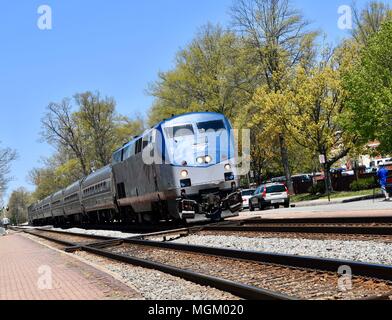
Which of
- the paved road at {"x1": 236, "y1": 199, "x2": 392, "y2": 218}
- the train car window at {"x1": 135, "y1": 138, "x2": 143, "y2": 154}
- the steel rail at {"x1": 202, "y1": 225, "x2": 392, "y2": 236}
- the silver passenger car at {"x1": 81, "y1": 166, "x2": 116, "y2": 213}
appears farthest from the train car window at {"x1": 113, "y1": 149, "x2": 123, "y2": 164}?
the steel rail at {"x1": 202, "y1": 225, "x2": 392, "y2": 236}

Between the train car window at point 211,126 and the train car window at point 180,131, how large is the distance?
13.3 inches

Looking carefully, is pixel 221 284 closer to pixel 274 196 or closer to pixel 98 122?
pixel 274 196

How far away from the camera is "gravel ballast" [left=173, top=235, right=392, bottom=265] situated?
866 centimetres

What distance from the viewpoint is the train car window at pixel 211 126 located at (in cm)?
1891

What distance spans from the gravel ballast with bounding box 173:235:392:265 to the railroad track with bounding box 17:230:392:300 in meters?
0.97

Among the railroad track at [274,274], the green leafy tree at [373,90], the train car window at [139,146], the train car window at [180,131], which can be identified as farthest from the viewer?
the green leafy tree at [373,90]

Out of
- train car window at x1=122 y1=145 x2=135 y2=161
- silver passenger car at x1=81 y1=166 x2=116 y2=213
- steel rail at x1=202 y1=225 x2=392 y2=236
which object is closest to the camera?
steel rail at x1=202 y1=225 x2=392 y2=236

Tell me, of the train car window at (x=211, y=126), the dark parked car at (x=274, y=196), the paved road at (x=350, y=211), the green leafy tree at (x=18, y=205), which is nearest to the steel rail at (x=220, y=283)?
the train car window at (x=211, y=126)

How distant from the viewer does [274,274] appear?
315 inches

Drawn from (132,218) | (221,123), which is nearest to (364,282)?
(221,123)

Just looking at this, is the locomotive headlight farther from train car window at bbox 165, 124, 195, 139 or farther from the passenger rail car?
train car window at bbox 165, 124, 195, 139

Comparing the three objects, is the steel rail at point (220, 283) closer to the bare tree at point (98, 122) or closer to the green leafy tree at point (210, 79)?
the green leafy tree at point (210, 79)

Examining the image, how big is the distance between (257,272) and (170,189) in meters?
9.75

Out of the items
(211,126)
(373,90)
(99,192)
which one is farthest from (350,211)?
(99,192)
